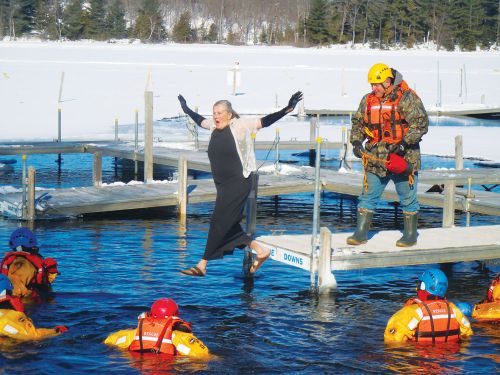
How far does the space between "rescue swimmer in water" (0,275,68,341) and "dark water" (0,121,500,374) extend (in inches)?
4.9

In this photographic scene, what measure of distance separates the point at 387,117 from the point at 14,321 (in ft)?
15.4

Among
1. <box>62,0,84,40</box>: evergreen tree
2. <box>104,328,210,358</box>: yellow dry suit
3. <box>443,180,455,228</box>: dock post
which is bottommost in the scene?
<box>104,328,210,358</box>: yellow dry suit

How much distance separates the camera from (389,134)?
37.1 feet

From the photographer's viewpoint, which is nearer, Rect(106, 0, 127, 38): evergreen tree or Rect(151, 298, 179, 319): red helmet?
Rect(151, 298, 179, 319): red helmet

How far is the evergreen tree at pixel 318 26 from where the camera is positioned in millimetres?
90938

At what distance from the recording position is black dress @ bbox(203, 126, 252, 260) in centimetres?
1074

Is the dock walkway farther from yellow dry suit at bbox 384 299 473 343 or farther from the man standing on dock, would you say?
yellow dry suit at bbox 384 299 473 343

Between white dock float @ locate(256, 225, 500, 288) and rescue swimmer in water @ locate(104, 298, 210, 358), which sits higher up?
white dock float @ locate(256, 225, 500, 288)

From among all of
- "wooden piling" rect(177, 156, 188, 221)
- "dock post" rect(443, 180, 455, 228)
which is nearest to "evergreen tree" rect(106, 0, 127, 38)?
"wooden piling" rect(177, 156, 188, 221)

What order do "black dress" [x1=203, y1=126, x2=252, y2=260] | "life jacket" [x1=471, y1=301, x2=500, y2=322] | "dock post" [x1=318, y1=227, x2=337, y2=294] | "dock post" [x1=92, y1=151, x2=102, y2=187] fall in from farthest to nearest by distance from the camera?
1. "dock post" [x1=92, y1=151, x2=102, y2=187]
2. "dock post" [x1=318, y1=227, x2=337, y2=294]
3. "life jacket" [x1=471, y1=301, x2=500, y2=322]
4. "black dress" [x1=203, y1=126, x2=252, y2=260]

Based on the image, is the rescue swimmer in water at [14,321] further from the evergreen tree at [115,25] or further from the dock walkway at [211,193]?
the evergreen tree at [115,25]

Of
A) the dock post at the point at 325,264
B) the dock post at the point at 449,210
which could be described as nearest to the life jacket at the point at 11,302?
the dock post at the point at 325,264

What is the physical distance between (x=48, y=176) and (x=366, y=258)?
45.2 feet

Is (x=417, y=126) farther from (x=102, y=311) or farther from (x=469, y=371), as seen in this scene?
(x=102, y=311)
